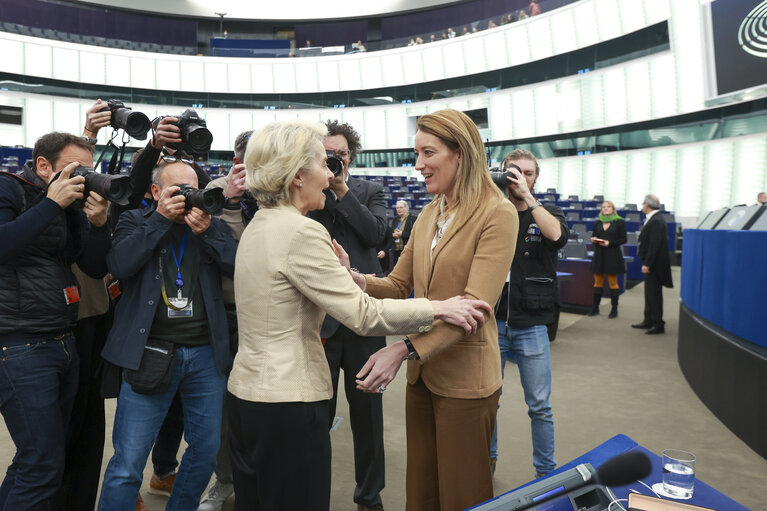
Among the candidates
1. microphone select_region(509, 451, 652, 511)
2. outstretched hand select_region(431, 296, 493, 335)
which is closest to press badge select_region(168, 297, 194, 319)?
outstretched hand select_region(431, 296, 493, 335)

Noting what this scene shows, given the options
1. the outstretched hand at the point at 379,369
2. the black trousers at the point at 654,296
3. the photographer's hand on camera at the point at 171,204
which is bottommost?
the black trousers at the point at 654,296

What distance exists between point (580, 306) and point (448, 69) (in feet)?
48.3

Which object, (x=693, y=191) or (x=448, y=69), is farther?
(x=448, y=69)

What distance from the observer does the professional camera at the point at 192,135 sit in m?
1.87

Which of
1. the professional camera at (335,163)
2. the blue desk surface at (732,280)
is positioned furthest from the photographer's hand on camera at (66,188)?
the blue desk surface at (732,280)

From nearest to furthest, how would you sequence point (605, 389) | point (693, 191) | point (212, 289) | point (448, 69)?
point (212, 289), point (605, 389), point (693, 191), point (448, 69)

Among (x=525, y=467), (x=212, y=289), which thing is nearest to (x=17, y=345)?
(x=212, y=289)

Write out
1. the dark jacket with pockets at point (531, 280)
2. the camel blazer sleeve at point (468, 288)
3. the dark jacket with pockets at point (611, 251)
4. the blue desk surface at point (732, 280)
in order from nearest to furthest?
the camel blazer sleeve at point (468, 288) → the dark jacket with pockets at point (531, 280) → the blue desk surface at point (732, 280) → the dark jacket with pockets at point (611, 251)

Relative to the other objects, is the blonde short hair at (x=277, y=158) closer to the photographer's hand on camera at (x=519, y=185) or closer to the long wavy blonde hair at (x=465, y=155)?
the long wavy blonde hair at (x=465, y=155)

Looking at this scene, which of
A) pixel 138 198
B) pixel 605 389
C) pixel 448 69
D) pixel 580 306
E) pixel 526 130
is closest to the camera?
pixel 138 198

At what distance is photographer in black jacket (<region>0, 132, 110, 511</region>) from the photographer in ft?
5.41

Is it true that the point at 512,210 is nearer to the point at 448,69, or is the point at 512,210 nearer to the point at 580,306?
the point at 580,306

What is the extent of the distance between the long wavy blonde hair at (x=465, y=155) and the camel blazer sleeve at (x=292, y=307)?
34 centimetres

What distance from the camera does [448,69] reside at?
64.1ft
